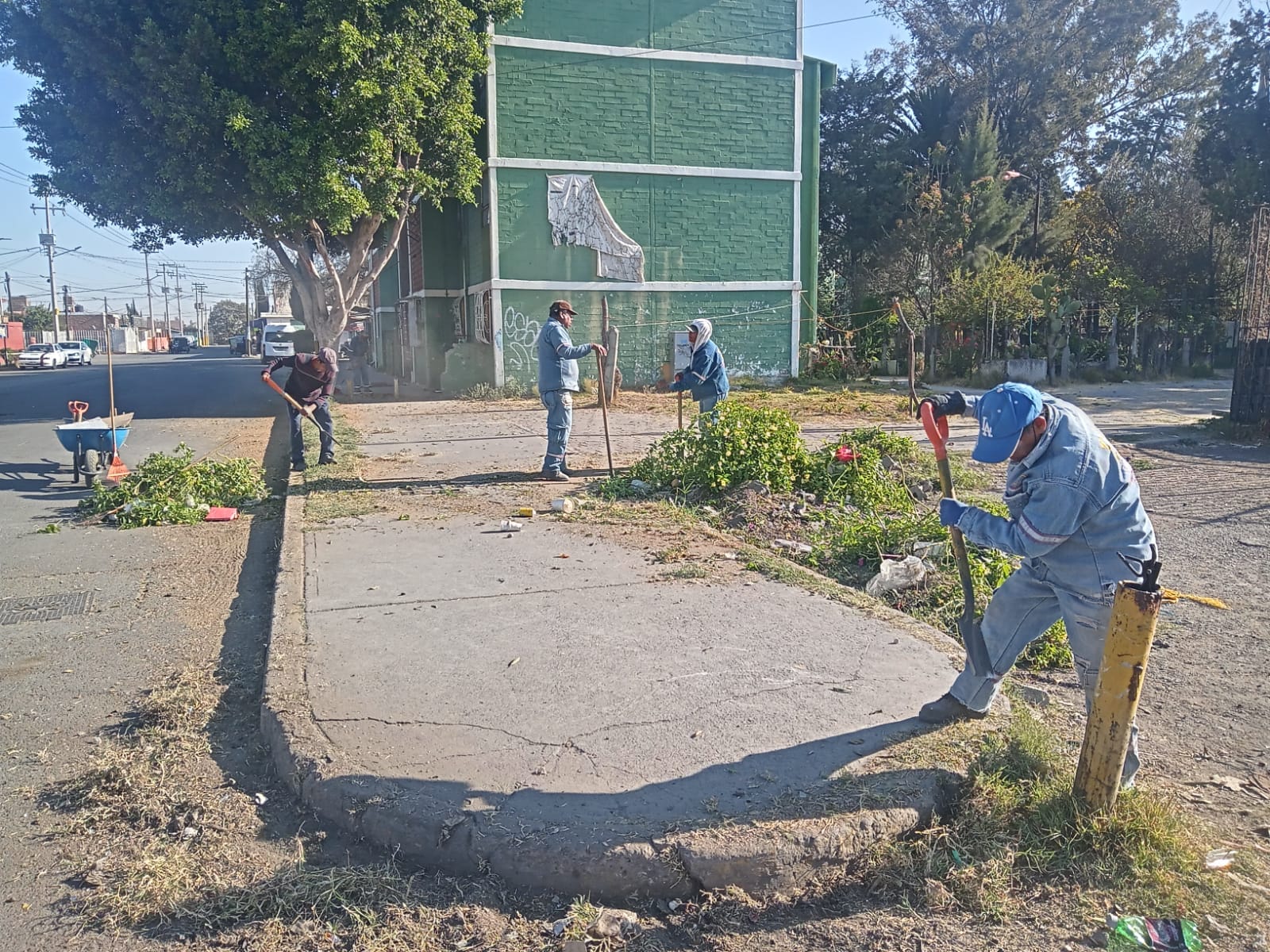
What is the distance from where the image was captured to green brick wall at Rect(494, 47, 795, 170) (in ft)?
73.0

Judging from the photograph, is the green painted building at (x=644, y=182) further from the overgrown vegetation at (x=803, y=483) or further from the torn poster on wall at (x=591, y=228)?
the overgrown vegetation at (x=803, y=483)

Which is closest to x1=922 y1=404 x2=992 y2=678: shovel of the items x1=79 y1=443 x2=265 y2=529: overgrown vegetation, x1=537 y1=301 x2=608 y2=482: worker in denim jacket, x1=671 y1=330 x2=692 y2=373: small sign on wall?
x1=537 y1=301 x2=608 y2=482: worker in denim jacket

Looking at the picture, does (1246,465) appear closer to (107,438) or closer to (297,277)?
(107,438)

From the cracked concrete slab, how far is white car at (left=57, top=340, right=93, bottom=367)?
57.3 meters

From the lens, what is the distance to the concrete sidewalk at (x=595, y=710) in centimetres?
341

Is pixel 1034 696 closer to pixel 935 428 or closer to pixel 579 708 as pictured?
pixel 935 428

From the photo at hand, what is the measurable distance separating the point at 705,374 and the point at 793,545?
311cm

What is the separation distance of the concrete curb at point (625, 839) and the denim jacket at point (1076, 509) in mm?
946

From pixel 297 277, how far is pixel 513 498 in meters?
15.8

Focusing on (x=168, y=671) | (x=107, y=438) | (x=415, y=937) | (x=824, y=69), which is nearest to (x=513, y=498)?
(x=168, y=671)

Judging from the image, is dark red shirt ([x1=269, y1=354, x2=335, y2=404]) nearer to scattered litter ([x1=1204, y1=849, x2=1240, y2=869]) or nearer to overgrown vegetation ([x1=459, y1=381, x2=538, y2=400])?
scattered litter ([x1=1204, y1=849, x2=1240, y2=869])

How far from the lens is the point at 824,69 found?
27.2m

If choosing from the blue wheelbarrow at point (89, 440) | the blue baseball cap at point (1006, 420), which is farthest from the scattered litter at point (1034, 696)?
the blue wheelbarrow at point (89, 440)

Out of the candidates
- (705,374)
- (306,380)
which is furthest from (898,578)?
(306,380)
